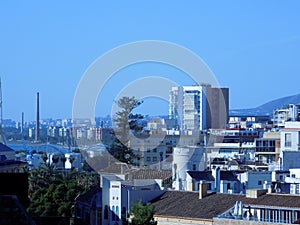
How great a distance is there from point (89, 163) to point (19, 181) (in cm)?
5331

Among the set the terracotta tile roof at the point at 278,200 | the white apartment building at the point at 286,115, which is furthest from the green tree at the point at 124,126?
the white apartment building at the point at 286,115

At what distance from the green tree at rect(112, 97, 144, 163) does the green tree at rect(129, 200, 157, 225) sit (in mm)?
20977

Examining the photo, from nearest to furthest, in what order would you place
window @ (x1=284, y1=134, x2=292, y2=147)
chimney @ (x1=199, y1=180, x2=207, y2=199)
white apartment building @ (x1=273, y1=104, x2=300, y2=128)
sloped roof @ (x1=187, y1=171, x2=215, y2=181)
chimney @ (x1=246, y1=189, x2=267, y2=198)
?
chimney @ (x1=246, y1=189, x2=267, y2=198) < chimney @ (x1=199, y1=180, x2=207, y2=199) < sloped roof @ (x1=187, y1=171, x2=215, y2=181) < window @ (x1=284, y1=134, x2=292, y2=147) < white apartment building @ (x1=273, y1=104, x2=300, y2=128)

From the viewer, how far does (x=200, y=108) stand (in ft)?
474

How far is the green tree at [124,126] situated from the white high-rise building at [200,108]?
172 feet

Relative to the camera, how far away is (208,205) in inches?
1610

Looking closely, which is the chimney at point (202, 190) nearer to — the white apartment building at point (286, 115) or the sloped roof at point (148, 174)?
the sloped roof at point (148, 174)

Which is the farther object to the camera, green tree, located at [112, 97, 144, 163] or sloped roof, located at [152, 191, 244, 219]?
green tree, located at [112, 97, 144, 163]

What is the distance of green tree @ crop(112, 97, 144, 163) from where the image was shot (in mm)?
60875

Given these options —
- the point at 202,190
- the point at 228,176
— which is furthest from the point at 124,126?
the point at 202,190

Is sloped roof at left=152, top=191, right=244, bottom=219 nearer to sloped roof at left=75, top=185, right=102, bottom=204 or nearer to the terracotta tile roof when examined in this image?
the terracotta tile roof

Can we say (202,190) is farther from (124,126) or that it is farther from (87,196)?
(124,126)

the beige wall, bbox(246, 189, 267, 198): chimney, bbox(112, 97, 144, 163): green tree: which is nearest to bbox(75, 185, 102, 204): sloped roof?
bbox(246, 189, 267, 198): chimney

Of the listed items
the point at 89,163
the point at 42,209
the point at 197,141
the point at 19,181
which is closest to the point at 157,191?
the point at 42,209
